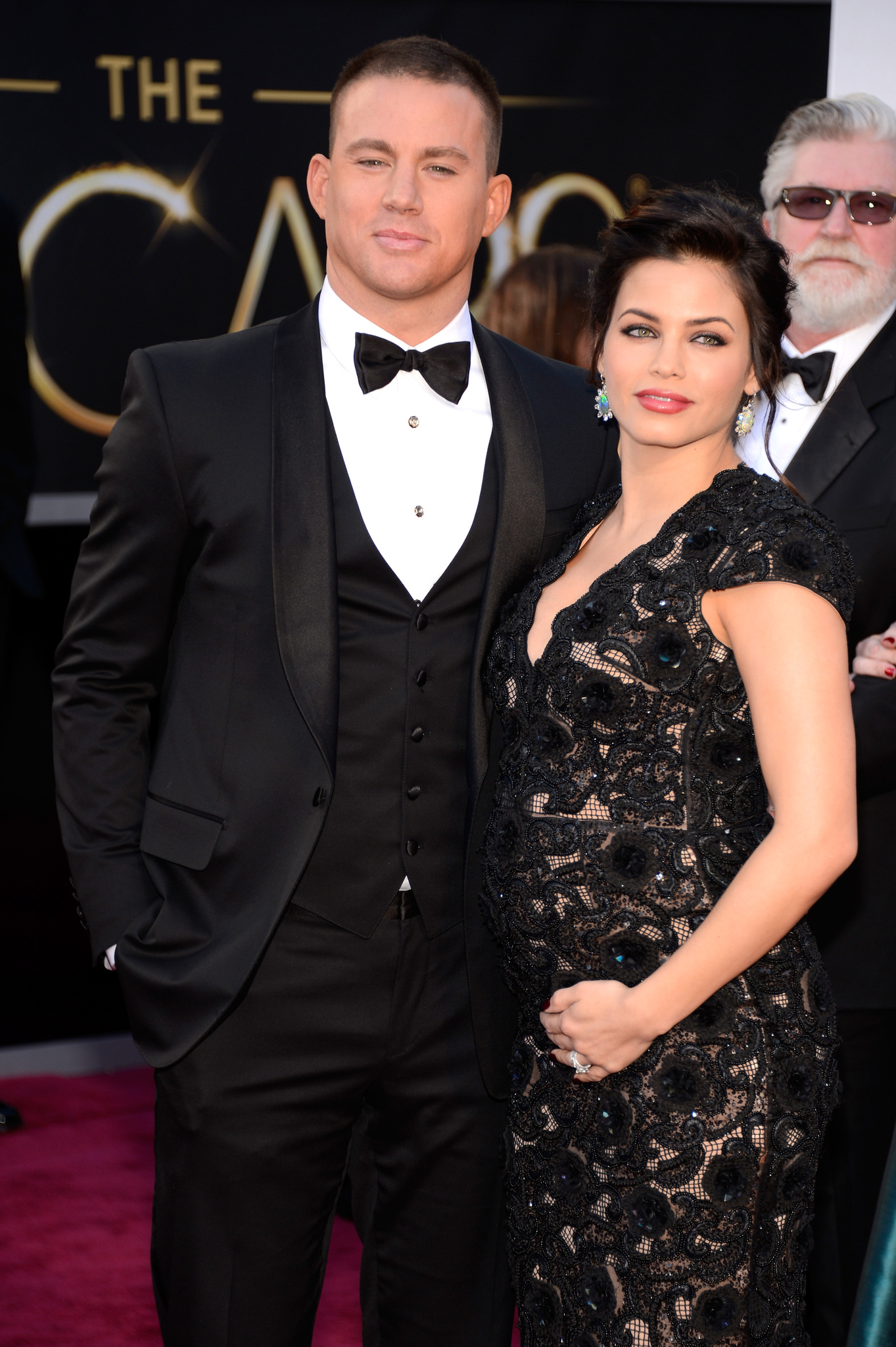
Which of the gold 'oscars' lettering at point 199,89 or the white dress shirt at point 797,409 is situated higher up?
the gold 'oscars' lettering at point 199,89

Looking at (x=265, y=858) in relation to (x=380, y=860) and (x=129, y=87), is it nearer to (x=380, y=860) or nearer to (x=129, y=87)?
(x=380, y=860)

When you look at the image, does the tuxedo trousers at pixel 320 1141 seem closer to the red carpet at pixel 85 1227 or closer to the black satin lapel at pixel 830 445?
the red carpet at pixel 85 1227

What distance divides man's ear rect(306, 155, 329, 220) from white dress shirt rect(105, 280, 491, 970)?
0.43 ft

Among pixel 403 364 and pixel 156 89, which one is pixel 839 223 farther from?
pixel 156 89

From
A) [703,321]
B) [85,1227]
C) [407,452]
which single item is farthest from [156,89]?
[85,1227]

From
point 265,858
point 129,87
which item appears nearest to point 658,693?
point 265,858

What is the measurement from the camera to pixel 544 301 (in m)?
3.85

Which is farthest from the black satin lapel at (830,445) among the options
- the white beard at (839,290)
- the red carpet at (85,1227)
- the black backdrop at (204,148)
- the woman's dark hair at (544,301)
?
the red carpet at (85,1227)

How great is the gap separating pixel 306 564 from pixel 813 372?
1.25 metres

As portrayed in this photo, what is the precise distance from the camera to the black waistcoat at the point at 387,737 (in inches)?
78.6

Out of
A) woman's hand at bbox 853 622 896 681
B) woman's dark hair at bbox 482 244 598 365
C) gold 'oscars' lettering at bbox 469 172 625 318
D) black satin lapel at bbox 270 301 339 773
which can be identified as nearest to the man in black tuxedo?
black satin lapel at bbox 270 301 339 773

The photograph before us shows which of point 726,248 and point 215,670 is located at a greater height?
point 726,248

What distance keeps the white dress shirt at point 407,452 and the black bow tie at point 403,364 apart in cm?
2

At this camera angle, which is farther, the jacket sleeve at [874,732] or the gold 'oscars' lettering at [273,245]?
the gold 'oscars' lettering at [273,245]
